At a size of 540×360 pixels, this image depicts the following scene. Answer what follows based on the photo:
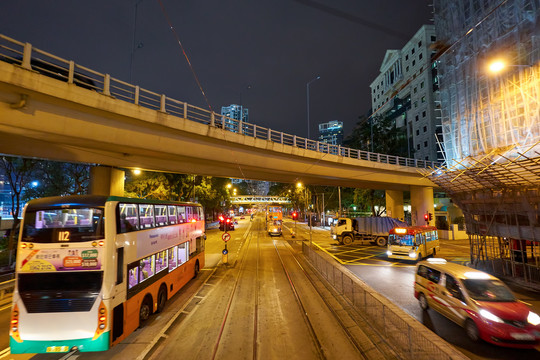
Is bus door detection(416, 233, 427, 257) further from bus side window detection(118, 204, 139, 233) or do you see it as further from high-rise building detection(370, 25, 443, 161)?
high-rise building detection(370, 25, 443, 161)

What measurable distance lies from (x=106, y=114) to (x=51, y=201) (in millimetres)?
6592

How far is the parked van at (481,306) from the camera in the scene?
6180mm

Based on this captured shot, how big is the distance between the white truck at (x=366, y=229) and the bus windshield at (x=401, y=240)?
6413 mm

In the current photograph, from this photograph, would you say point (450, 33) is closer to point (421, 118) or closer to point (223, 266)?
point (223, 266)

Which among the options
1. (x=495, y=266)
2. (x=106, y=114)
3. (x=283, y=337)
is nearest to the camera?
(x=283, y=337)

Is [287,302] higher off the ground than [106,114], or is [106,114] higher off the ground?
[106,114]

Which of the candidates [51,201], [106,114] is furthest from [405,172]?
[51,201]

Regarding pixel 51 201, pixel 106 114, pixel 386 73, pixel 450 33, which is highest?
pixel 386 73

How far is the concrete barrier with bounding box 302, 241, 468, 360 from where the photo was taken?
525cm

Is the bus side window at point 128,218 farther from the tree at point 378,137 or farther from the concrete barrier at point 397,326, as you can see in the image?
the tree at point 378,137

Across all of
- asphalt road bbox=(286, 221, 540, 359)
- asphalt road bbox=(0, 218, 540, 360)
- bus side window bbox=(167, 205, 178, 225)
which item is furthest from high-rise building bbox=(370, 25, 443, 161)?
bus side window bbox=(167, 205, 178, 225)

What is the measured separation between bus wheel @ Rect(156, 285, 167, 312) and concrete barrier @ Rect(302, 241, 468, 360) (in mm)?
6837

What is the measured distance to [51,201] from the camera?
6.14 meters

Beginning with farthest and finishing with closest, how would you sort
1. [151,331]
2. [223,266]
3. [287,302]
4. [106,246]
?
[223,266] → [287,302] → [151,331] → [106,246]
